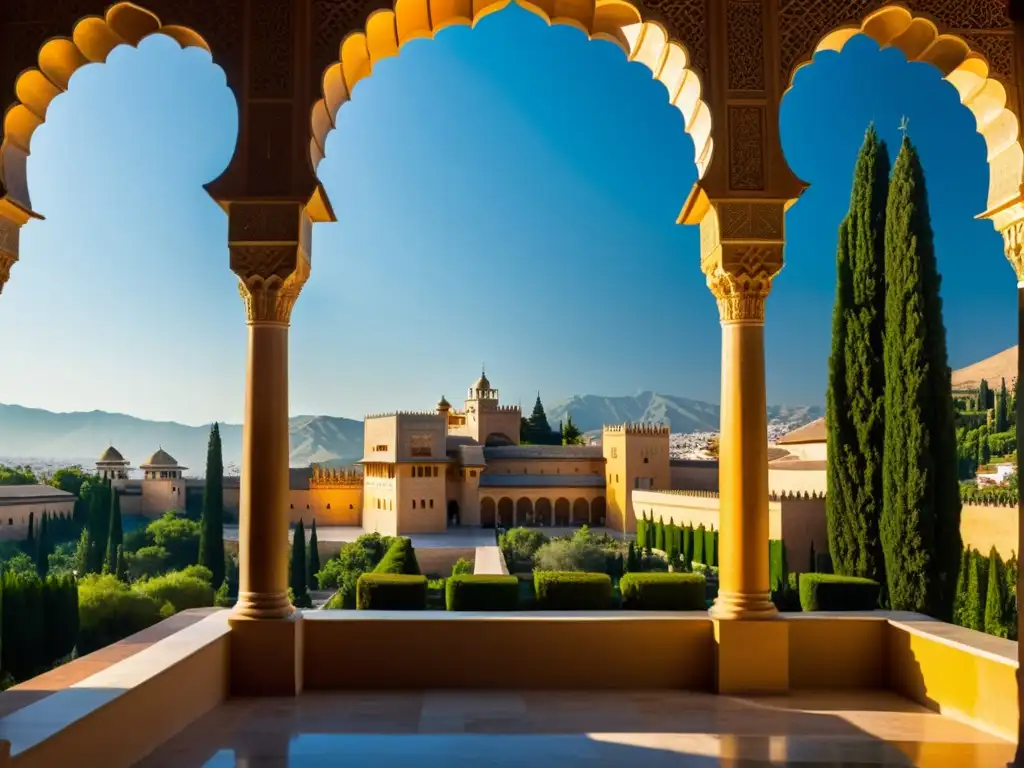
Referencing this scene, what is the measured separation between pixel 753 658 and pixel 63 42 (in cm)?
532

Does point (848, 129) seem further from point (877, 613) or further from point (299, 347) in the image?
point (299, 347)

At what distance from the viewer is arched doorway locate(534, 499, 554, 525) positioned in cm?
5159

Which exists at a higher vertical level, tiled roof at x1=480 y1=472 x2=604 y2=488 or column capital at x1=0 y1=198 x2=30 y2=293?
column capital at x1=0 y1=198 x2=30 y2=293

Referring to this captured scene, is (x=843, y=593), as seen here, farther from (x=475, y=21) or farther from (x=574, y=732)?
(x=475, y=21)

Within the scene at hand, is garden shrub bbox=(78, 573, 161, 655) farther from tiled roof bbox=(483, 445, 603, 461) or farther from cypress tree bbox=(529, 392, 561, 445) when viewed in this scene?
cypress tree bbox=(529, 392, 561, 445)

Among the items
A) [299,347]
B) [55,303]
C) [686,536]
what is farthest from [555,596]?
[55,303]

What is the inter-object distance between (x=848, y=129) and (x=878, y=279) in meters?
50.1

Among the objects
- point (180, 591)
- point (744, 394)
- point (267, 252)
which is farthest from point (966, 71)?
point (180, 591)

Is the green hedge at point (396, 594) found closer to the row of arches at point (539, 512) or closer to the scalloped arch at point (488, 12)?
the scalloped arch at point (488, 12)

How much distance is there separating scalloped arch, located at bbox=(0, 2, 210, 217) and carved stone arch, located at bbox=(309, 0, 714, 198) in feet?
2.54

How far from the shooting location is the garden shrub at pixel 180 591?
2758 centimetres

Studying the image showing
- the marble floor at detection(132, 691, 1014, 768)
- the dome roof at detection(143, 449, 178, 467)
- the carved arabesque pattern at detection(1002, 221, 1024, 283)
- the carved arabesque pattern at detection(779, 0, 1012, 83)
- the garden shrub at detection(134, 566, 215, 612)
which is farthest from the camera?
the dome roof at detection(143, 449, 178, 467)

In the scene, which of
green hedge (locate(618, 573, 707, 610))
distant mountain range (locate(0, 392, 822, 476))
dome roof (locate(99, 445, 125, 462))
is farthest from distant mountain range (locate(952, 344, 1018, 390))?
distant mountain range (locate(0, 392, 822, 476))

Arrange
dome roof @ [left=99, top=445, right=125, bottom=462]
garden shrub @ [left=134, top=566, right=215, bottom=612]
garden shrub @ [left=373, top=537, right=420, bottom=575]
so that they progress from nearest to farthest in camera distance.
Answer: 1. garden shrub @ [left=373, top=537, right=420, bottom=575]
2. garden shrub @ [left=134, top=566, right=215, bottom=612]
3. dome roof @ [left=99, top=445, right=125, bottom=462]
